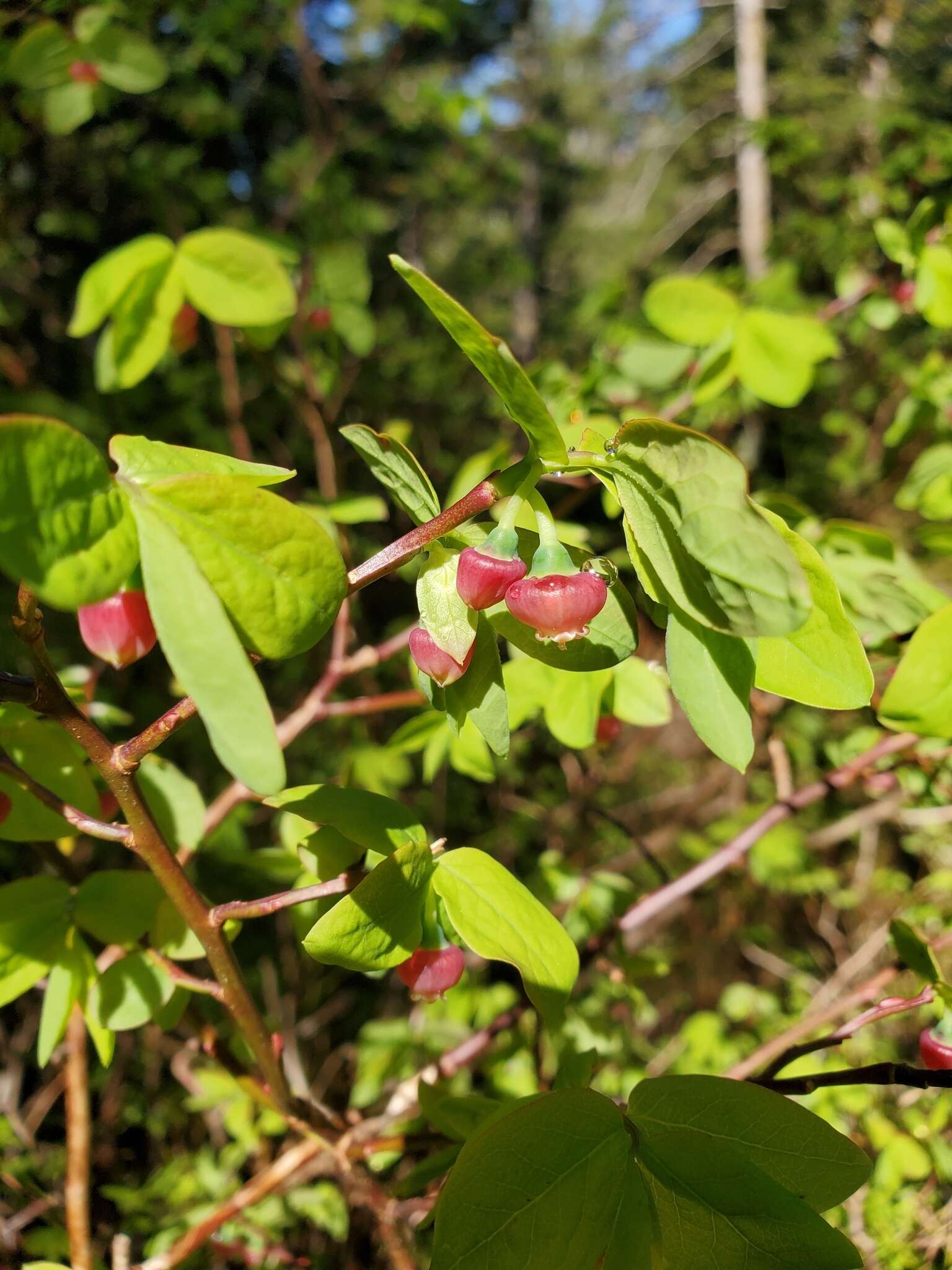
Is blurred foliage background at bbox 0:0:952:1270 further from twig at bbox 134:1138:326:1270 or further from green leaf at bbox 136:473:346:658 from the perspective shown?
green leaf at bbox 136:473:346:658

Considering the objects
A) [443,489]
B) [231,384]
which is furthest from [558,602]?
[443,489]

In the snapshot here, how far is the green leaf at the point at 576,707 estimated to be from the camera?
2.85 feet

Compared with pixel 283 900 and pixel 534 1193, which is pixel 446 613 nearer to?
pixel 283 900

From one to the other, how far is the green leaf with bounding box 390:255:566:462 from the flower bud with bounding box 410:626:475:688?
0.13m

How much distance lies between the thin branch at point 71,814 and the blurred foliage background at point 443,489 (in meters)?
0.08

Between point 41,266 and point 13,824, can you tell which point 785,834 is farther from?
point 41,266

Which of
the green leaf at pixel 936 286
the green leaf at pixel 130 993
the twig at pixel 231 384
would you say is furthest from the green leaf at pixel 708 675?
the twig at pixel 231 384

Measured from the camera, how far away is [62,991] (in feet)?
2.10

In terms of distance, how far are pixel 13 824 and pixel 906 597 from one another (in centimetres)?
87

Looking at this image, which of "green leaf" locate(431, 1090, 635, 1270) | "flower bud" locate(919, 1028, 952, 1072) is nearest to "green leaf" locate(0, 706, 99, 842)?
"green leaf" locate(431, 1090, 635, 1270)

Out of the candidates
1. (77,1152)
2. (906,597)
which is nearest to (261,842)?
(77,1152)

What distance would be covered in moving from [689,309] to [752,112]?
16.3 feet

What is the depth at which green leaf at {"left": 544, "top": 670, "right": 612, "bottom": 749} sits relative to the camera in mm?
869

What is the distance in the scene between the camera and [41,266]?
247 centimetres
